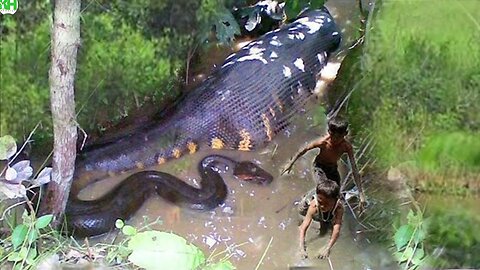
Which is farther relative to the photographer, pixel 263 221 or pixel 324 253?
pixel 263 221

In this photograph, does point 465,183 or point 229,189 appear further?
point 229,189

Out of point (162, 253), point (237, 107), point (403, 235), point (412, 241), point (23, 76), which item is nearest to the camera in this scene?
point (162, 253)

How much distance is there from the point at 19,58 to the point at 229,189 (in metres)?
1.19

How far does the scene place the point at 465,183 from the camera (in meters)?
1.67

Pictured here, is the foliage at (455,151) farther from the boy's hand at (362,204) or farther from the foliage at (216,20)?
the foliage at (216,20)

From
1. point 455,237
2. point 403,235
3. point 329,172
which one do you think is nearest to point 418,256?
point 403,235

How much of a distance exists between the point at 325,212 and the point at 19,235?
1153 mm

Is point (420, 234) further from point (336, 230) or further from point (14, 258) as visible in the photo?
point (14, 258)

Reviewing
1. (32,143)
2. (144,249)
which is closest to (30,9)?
(32,143)

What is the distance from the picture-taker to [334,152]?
2682 millimetres

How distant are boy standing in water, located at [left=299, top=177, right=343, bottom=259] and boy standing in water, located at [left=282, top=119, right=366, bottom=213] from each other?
43 millimetres

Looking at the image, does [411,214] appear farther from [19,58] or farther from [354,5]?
[354,5]

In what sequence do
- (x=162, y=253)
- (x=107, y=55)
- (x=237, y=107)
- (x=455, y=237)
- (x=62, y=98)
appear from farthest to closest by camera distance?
(x=237, y=107), (x=107, y=55), (x=62, y=98), (x=162, y=253), (x=455, y=237)

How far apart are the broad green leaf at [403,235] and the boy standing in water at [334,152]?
1.37 feet
